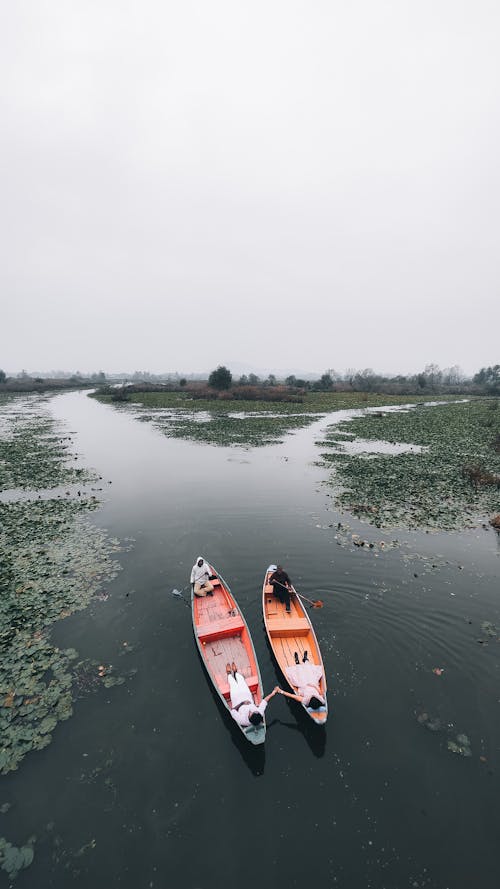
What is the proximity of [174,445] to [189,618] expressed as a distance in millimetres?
Answer: 27513

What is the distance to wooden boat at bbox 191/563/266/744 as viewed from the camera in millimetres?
9141

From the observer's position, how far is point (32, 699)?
9367mm

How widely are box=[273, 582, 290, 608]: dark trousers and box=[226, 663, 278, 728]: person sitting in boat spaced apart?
369cm

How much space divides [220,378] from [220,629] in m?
87.9

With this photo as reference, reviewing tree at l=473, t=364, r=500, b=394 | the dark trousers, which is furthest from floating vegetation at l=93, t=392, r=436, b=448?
tree at l=473, t=364, r=500, b=394

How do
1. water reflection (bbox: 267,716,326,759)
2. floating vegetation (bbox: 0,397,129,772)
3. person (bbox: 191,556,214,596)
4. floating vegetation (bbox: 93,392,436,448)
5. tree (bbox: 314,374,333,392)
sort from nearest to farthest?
1. water reflection (bbox: 267,716,326,759)
2. floating vegetation (bbox: 0,397,129,772)
3. person (bbox: 191,556,214,596)
4. floating vegetation (bbox: 93,392,436,448)
5. tree (bbox: 314,374,333,392)

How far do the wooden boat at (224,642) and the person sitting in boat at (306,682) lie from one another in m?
0.85

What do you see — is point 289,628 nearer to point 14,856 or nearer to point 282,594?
point 282,594

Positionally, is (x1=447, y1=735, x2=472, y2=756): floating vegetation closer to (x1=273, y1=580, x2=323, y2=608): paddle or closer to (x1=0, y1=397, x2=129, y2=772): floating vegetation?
(x1=273, y1=580, x2=323, y2=608): paddle

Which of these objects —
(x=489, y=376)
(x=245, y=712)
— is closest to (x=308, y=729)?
(x=245, y=712)

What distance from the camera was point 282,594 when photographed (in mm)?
12867

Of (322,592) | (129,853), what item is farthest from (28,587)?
(322,592)

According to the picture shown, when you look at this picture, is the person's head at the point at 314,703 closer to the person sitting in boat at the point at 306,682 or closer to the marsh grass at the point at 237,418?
the person sitting in boat at the point at 306,682

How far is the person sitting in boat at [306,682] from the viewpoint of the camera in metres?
8.48
